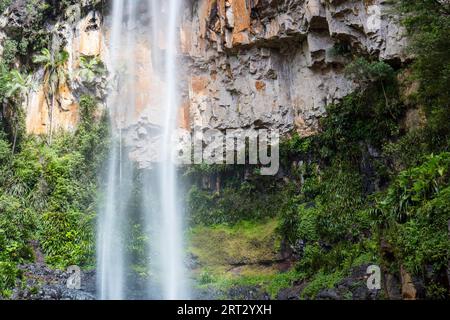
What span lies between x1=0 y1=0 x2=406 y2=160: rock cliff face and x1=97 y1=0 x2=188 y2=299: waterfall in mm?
426

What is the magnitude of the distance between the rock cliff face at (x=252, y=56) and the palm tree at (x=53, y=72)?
0.27m

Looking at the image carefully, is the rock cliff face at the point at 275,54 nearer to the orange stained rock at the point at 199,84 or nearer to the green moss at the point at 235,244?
the orange stained rock at the point at 199,84

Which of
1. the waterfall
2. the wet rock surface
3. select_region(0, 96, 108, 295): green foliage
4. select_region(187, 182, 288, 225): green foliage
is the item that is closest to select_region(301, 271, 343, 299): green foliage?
the waterfall

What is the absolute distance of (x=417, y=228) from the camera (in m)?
10.5

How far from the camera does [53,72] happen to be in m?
23.8

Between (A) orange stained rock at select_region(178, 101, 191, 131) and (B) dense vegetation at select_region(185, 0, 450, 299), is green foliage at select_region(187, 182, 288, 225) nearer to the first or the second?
(B) dense vegetation at select_region(185, 0, 450, 299)

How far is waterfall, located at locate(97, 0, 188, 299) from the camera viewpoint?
60.7ft

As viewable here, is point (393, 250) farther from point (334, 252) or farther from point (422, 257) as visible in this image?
point (334, 252)

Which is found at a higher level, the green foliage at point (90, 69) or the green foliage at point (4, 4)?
the green foliage at point (4, 4)

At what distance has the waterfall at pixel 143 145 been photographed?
18500 millimetres

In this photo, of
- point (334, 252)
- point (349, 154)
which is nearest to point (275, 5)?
point (349, 154)

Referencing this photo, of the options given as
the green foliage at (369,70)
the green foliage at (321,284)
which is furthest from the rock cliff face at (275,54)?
the green foliage at (321,284)

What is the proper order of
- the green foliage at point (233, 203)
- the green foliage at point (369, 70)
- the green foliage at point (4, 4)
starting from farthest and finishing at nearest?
the green foliage at point (4, 4), the green foliage at point (233, 203), the green foliage at point (369, 70)

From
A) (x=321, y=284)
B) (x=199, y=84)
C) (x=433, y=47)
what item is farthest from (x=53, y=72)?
(x=433, y=47)
